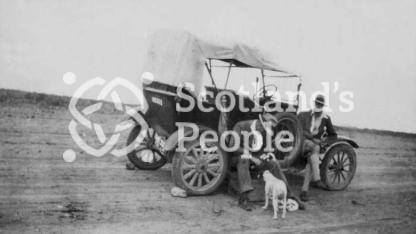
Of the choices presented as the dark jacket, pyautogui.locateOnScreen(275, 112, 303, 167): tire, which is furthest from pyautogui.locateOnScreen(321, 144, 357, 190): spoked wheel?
pyautogui.locateOnScreen(275, 112, 303, 167): tire

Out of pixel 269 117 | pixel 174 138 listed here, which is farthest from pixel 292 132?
pixel 174 138

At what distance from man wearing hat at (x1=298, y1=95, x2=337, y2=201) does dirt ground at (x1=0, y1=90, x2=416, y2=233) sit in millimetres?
402

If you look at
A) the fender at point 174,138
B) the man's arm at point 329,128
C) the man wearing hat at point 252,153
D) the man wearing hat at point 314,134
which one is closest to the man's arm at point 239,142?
the man wearing hat at point 252,153

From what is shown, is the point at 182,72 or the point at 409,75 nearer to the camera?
the point at 182,72

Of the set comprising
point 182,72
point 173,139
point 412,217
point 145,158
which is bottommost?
point 412,217

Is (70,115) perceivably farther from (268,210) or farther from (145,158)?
(268,210)

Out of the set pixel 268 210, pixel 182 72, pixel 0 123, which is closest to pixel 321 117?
pixel 268 210

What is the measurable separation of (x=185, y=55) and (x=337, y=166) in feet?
12.2

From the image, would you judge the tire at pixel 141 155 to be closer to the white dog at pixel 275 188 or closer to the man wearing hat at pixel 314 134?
the white dog at pixel 275 188

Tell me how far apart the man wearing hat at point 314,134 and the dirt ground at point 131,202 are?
40 centimetres

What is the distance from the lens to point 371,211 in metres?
6.79

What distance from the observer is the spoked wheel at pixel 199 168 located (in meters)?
6.27

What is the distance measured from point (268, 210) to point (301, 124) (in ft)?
6.54

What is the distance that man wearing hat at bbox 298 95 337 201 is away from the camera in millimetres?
7141
